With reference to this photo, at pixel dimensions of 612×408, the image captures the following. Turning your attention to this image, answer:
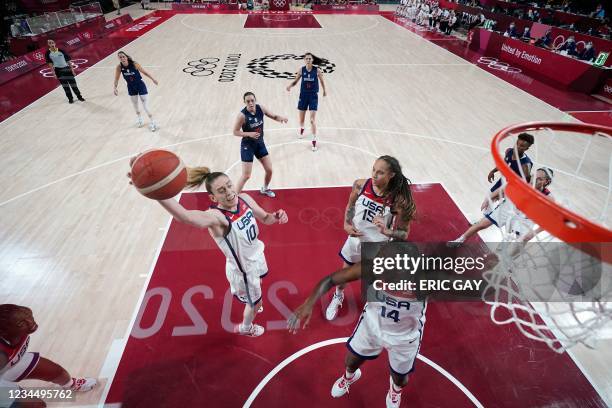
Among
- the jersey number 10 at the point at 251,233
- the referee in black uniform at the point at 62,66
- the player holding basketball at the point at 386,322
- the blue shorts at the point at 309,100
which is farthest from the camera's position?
the referee in black uniform at the point at 62,66

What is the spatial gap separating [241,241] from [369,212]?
134cm

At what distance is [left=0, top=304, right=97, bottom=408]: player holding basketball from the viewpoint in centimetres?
249

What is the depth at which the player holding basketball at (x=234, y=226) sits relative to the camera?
2719 millimetres

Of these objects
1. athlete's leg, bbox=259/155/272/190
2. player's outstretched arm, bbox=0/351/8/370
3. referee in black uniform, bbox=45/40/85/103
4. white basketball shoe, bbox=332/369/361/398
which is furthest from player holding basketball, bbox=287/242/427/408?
referee in black uniform, bbox=45/40/85/103

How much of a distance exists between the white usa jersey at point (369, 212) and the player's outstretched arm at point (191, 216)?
147 cm

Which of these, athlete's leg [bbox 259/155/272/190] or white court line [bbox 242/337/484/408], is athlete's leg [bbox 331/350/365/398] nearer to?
white court line [bbox 242/337/484/408]

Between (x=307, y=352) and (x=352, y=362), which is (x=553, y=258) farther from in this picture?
(x=307, y=352)

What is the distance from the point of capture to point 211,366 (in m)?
3.38

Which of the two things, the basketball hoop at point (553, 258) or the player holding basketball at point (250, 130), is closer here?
the basketball hoop at point (553, 258)

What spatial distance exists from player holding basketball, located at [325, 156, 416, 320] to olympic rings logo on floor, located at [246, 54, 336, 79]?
28.4 ft

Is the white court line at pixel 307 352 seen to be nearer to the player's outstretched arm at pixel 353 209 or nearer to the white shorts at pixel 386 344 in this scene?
the white shorts at pixel 386 344

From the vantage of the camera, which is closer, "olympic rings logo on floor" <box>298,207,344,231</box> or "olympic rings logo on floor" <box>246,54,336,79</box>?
"olympic rings logo on floor" <box>298,207,344,231</box>

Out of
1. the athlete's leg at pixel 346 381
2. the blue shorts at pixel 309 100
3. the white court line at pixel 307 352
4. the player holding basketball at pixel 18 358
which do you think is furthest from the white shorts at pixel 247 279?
the blue shorts at pixel 309 100

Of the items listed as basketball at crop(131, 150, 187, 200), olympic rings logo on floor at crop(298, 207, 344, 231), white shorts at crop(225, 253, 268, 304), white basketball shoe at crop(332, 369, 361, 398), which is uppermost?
basketball at crop(131, 150, 187, 200)
